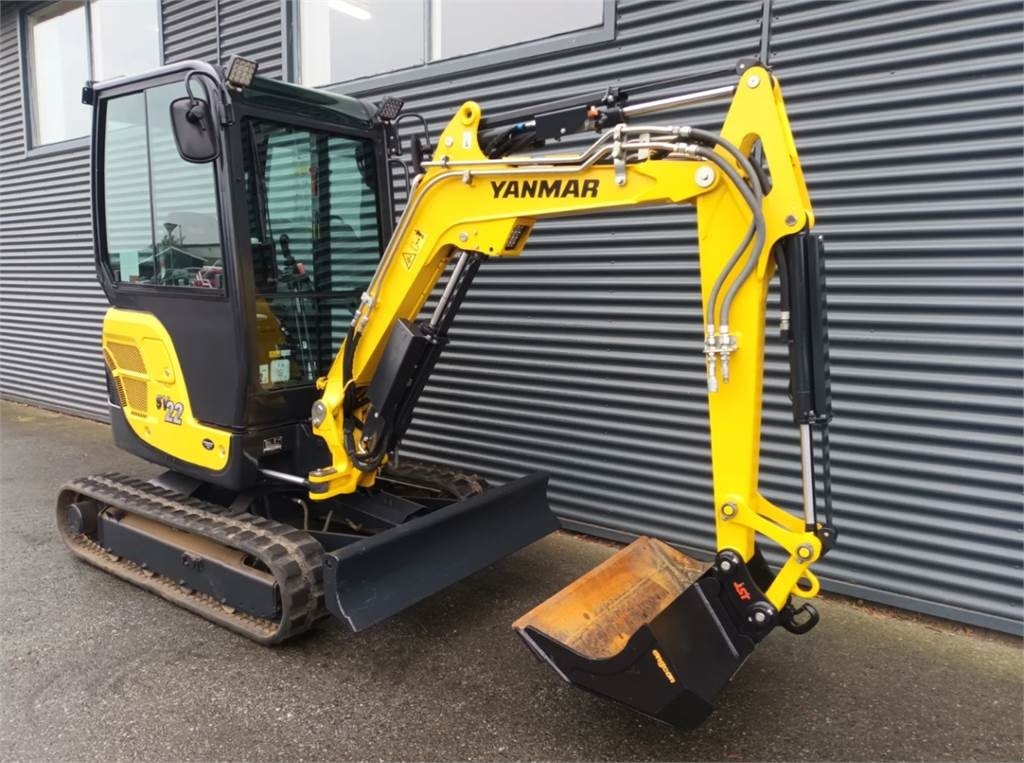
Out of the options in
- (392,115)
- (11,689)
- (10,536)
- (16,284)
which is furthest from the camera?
(16,284)

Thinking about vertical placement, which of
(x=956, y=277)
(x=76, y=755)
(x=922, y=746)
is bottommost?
(x=922, y=746)

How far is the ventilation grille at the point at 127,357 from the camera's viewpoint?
404cm

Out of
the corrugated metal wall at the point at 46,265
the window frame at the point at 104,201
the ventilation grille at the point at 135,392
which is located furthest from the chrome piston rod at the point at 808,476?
the corrugated metal wall at the point at 46,265

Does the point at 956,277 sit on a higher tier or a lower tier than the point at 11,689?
higher

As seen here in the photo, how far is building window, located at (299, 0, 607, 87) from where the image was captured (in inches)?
187

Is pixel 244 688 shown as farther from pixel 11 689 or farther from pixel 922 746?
pixel 922 746

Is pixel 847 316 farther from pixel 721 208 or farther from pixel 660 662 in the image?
pixel 660 662

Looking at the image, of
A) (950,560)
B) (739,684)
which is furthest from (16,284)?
(950,560)

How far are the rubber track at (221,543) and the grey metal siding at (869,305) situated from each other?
2136mm

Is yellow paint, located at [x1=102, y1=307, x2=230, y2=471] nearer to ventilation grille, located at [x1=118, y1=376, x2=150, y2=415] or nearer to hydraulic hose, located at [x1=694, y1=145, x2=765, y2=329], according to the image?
ventilation grille, located at [x1=118, y1=376, x2=150, y2=415]

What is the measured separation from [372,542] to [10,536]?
119 inches

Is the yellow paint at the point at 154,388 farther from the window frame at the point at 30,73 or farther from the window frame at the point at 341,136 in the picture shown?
the window frame at the point at 30,73

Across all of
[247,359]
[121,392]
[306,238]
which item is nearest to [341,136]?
[306,238]

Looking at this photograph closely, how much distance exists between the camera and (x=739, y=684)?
3092 mm
